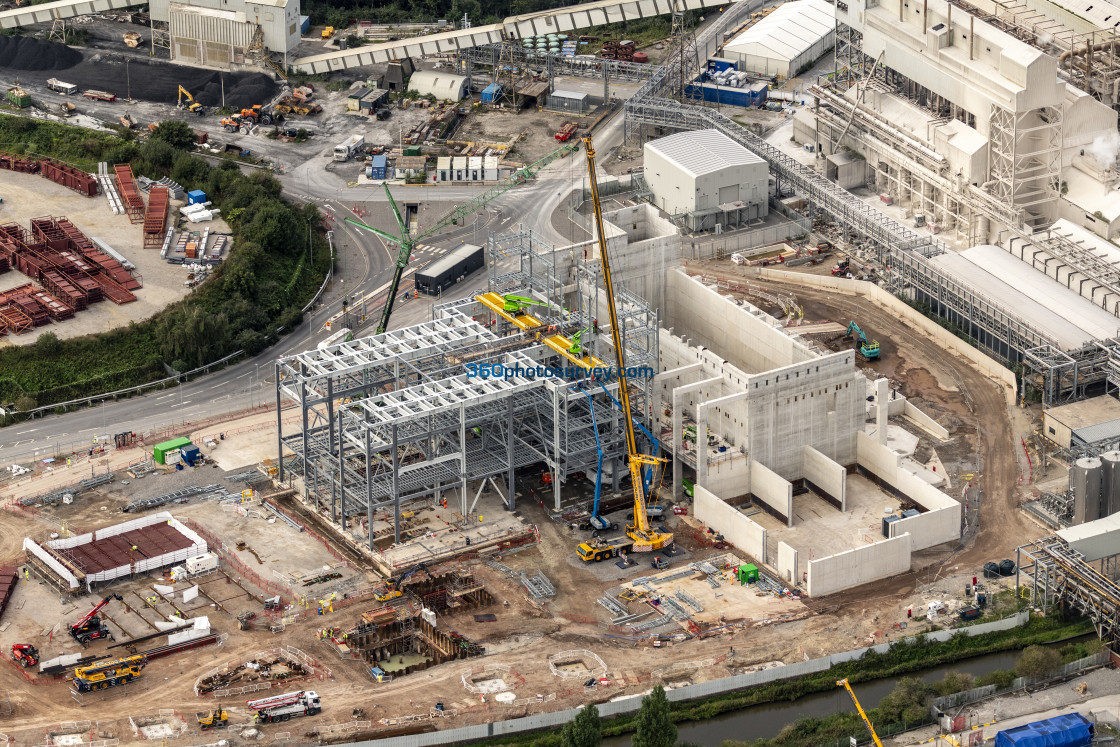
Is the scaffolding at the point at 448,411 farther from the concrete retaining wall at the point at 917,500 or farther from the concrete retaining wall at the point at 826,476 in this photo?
the concrete retaining wall at the point at 917,500

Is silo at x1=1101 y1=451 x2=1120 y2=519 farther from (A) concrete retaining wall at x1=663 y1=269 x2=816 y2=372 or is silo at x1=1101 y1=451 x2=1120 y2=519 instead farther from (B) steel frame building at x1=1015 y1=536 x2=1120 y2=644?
(A) concrete retaining wall at x1=663 y1=269 x2=816 y2=372

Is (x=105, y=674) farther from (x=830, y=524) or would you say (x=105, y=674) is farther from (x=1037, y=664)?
(x=1037, y=664)

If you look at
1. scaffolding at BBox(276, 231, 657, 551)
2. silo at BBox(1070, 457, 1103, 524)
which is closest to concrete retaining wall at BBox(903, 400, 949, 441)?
silo at BBox(1070, 457, 1103, 524)

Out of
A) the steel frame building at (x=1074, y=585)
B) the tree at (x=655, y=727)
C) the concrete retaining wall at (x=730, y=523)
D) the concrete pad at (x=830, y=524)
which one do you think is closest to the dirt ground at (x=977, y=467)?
the concrete pad at (x=830, y=524)

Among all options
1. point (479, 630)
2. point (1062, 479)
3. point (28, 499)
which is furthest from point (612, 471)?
point (28, 499)

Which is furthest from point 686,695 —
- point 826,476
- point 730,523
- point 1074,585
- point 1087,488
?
point 1087,488
